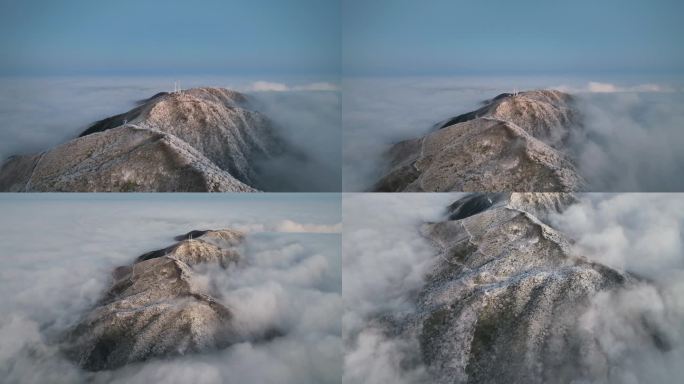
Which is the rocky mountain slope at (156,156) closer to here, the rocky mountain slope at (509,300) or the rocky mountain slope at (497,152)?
the rocky mountain slope at (497,152)

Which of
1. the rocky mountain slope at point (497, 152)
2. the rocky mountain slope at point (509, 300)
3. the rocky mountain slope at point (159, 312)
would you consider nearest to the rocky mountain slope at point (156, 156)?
the rocky mountain slope at point (159, 312)

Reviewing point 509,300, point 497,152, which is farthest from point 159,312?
point 497,152

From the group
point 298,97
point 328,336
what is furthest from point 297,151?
point 328,336

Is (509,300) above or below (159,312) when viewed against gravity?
above

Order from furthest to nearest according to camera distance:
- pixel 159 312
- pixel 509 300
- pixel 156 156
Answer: pixel 159 312 < pixel 156 156 < pixel 509 300

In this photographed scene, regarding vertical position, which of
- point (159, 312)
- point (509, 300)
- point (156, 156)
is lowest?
point (159, 312)

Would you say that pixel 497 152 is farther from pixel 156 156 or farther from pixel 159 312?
pixel 159 312
